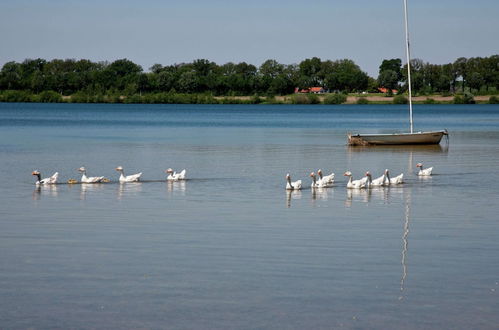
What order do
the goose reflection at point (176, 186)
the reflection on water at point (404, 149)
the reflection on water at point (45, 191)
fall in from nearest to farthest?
the reflection on water at point (45, 191) < the goose reflection at point (176, 186) < the reflection on water at point (404, 149)

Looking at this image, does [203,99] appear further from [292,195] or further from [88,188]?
[292,195]

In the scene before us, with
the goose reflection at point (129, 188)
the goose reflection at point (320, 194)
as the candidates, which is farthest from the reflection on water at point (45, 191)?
the goose reflection at point (320, 194)

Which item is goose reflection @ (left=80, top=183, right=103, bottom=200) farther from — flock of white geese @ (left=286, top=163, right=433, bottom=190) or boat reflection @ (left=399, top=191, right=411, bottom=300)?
boat reflection @ (left=399, top=191, right=411, bottom=300)

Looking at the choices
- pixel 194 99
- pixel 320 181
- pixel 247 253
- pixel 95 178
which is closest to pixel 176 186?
pixel 95 178

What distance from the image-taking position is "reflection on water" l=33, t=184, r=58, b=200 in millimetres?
27797

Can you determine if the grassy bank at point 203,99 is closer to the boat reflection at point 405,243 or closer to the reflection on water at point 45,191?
the reflection on water at point 45,191

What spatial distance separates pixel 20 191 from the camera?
28969mm

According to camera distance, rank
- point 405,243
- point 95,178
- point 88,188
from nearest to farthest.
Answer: point 405,243 < point 88,188 < point 95,178

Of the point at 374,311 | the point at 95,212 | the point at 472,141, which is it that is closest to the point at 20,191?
the point at 95,212

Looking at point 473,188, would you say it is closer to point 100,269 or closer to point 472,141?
point 100,269

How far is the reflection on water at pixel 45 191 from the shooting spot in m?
27.8

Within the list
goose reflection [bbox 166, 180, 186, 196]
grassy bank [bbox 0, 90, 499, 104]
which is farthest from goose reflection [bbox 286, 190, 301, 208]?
grassy bank [bbox 0, 90, 499, 104]

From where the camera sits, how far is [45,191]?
28781mm

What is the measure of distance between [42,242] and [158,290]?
512 cm
